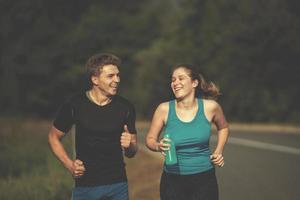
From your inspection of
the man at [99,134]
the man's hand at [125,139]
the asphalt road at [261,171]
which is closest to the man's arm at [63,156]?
the man at [99,134]

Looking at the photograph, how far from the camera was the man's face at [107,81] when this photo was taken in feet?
16.3

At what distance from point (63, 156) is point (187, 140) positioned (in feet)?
3.28

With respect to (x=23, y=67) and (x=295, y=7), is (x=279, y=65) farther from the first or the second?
(x=23, y=67)

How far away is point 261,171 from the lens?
43.5 ft

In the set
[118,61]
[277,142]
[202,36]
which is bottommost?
[277,142]

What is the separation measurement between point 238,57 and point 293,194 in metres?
28.2

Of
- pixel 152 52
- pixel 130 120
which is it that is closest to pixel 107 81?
pixel 130 120

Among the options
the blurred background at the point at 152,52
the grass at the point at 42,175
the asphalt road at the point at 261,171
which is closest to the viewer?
the grass at the point at 42,175

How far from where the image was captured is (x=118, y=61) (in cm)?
505

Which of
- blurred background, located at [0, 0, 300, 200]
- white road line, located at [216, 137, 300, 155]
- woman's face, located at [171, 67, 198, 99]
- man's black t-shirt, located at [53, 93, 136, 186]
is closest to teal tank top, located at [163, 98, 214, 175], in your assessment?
woman's face, located at [171, 67, 198, 99]

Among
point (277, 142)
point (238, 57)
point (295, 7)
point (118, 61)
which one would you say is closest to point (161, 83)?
point (238, 57)

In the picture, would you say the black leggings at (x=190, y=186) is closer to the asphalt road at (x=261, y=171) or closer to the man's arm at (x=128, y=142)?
the man's arm at (x=128, y=142)

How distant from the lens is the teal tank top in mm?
5117

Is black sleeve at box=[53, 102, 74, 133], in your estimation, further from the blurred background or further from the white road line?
the white road line
